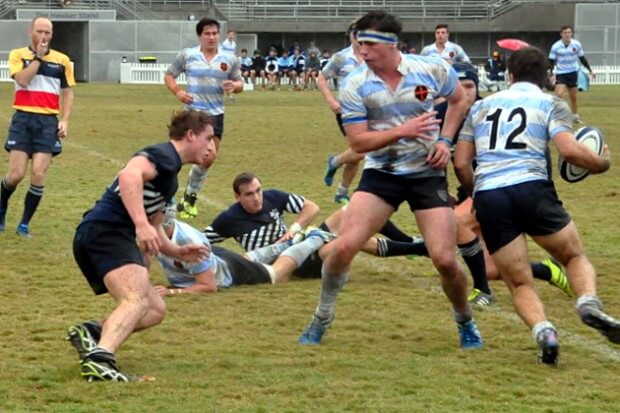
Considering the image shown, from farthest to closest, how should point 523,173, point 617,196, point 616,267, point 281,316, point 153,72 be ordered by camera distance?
point 153,72, point 617,196, point 616,267, point 281,316, point 523,173

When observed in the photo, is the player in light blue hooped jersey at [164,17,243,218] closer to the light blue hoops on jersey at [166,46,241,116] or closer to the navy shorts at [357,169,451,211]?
the light blue hoops on jersey at [166,46,241,116]

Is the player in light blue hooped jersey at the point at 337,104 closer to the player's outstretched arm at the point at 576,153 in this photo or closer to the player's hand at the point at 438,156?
the player's hand at the point at 438,156

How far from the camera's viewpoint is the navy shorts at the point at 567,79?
93.8ft

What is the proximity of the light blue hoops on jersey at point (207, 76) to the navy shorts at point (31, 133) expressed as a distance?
269cm

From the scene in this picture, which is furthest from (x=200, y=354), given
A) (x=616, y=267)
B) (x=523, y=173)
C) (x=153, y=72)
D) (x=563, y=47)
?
(x=153, y=72)

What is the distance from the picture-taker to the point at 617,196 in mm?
16422

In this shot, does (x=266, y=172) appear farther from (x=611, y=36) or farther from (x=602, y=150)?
(x=611, y=36)

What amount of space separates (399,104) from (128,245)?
5.95ft

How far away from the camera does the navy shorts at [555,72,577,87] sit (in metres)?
28.6

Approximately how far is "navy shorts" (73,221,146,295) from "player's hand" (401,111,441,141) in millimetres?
1660

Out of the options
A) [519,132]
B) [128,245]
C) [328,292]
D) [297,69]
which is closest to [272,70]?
[297,69]

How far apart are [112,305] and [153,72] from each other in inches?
1765

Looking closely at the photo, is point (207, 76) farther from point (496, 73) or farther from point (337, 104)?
point (496, 73)

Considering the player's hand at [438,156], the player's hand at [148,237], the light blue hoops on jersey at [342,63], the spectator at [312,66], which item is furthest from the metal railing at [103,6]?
the player's hand at [148,237]
